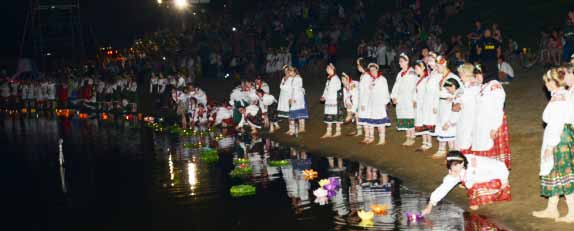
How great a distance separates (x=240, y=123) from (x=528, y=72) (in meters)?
8.83

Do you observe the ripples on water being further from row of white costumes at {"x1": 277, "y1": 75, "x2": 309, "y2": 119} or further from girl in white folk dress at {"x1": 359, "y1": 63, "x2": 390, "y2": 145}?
girl in white folk dress at {"x1": 359, "y1": 63, "x2": 390, "y2": 145}

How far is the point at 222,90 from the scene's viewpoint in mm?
34531

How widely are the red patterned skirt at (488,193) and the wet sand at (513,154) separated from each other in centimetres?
12

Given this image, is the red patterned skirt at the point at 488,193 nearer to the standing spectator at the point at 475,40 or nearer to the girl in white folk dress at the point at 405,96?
the girl in white folk dress at the point at 405,96

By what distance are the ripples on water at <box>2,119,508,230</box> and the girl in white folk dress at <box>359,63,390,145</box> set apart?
1.28 metres

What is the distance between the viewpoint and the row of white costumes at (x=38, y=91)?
41.3 m

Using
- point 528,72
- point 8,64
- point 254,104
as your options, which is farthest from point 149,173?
point 8,64

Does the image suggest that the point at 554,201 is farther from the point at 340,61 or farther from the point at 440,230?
the point at 340,61

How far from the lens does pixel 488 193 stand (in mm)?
10930

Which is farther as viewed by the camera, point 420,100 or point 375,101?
point 375,101

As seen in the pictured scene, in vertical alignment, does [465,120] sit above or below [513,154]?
above

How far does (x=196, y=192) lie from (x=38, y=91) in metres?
30.5

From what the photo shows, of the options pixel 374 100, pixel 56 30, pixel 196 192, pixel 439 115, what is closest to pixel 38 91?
pixel 56 30

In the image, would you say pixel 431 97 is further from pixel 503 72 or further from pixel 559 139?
pixel 503 72
